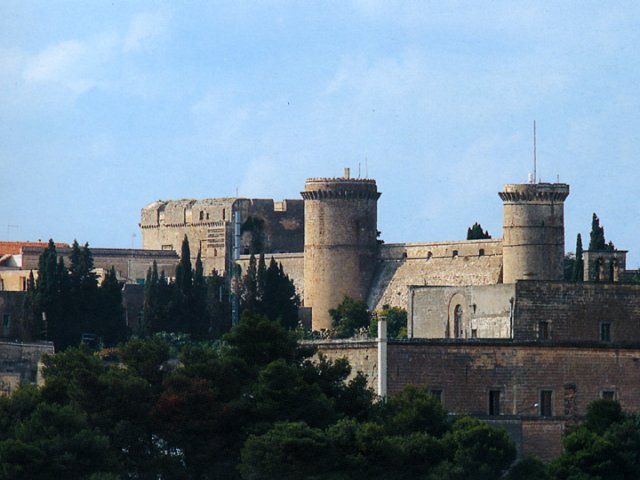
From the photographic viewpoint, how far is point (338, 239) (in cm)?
9706

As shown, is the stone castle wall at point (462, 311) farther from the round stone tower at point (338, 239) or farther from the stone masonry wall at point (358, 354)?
the round stone tower at point (338, 239)

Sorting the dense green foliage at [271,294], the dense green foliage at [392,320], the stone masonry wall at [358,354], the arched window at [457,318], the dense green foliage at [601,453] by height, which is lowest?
the dense green foliage at [601,453]

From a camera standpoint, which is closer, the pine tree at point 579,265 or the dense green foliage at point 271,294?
the pine tree at point 579,265

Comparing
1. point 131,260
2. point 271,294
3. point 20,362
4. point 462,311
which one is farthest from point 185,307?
point 462,311

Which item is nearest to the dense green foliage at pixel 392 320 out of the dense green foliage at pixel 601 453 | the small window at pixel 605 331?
the small window at pixel 605 331

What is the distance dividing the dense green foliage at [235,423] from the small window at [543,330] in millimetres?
4275

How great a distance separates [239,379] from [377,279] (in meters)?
43.4

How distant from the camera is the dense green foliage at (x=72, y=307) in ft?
277

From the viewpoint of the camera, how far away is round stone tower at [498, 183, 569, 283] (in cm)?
8919

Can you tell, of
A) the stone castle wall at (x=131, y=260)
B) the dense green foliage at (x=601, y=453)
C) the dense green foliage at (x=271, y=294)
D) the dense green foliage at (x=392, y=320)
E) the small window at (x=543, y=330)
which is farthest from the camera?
the stone castle wall at (x=131, y=260)

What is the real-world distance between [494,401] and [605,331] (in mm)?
3753

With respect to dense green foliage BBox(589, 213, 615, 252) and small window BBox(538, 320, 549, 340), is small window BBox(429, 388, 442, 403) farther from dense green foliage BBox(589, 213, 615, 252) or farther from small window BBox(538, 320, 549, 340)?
dense green foliage BBox(589, 213, 615, 252)

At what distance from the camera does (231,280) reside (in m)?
100

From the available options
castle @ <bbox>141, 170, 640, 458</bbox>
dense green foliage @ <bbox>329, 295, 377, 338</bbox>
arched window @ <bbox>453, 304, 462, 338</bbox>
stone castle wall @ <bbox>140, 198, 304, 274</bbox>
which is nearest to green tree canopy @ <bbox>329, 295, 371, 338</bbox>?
dense green foliage @ <bbox>329, 295, 377, 338</bbox>
